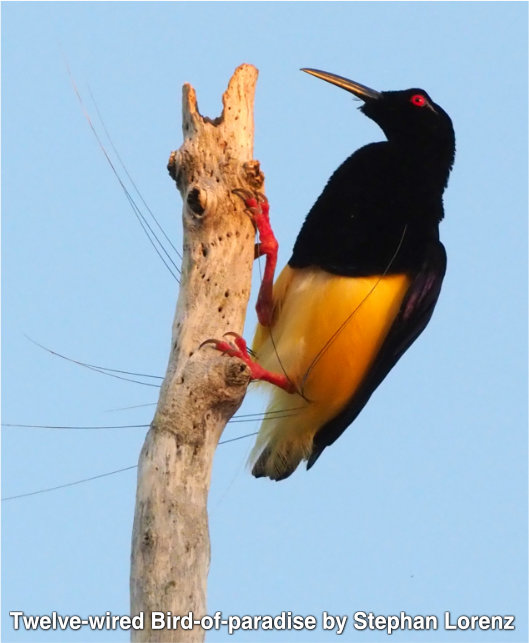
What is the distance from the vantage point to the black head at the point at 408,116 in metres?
5.99

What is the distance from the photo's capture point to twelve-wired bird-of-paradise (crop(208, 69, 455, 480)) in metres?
5.44

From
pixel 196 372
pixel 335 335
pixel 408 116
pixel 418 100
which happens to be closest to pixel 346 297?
pixel 335 335

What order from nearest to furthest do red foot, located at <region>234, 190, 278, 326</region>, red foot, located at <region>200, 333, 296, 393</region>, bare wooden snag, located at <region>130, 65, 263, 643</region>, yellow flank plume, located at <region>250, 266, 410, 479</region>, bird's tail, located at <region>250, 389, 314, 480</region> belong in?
bare wooden snag, located at <region>130, 65, 263, 643</region> < red foot, located at <region>200, 333, 296, 393</region> < red foot, located at <region>234, 190, 278, 326</region> < yellow flank plume, located at <region>250, 266, 410, 479</region> < bird's tail, located at <region>250, 389, 314, 480</region>

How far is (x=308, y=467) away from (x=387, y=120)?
78.3 inches

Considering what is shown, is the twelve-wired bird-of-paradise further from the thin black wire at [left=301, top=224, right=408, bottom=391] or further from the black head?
the black head

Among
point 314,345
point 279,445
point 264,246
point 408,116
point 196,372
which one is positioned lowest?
point 279,445

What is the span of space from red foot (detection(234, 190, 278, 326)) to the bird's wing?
60 centimetres

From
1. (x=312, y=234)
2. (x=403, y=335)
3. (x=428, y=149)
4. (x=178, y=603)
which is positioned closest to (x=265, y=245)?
(x=312, y=234)

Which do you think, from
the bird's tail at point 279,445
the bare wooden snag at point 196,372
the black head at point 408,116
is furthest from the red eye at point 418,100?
the bird's tail at point 279,445

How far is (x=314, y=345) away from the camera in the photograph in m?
5.44


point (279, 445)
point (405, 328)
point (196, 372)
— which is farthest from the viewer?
point (279, 445)

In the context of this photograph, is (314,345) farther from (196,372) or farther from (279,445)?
(196,372)

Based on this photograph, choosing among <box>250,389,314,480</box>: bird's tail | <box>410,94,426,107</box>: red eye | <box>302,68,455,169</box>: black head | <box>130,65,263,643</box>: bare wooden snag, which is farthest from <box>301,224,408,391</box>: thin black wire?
<box>410,94,426,107</box>: red eye

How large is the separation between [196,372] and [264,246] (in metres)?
0.90
